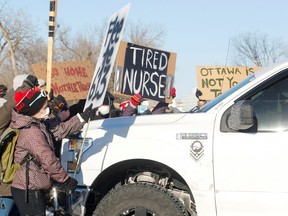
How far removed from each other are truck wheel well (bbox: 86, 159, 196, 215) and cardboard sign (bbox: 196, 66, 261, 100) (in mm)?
5790

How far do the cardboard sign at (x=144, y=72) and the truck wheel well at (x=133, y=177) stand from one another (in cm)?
347

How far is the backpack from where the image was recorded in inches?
183

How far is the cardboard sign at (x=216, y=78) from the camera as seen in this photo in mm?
10875

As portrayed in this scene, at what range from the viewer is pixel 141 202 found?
4.80 meters

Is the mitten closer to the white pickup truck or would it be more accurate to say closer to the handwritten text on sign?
the handwritten text on sign

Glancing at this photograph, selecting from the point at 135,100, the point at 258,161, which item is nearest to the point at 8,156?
the point at 258,161

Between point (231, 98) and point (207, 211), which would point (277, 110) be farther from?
point (207, 211)

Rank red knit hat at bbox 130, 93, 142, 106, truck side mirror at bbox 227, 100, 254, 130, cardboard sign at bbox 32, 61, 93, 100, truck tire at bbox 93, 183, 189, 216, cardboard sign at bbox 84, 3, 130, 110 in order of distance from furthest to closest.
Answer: cardboard sign at bbox 32, 61, 93, 100 < red knit hat at bbox 130, 93, 142, 106 < cardboard sign at bbox 84, 3, 130, 110 < truck tire at bbox 93, 183, 189, 216 < truck side mirror at bbox 227, 100, 254, 130

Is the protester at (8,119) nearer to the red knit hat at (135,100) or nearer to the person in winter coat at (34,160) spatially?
the person in winter coat at (34,160)

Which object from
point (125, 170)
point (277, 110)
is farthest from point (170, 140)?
point (277, 110)

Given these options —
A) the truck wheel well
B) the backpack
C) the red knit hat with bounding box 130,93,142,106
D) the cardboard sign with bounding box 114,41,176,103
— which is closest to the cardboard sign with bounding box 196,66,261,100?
the cardboard sign with bounding box 114,41,176,103

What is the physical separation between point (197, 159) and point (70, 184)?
109cm

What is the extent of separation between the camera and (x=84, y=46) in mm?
47094

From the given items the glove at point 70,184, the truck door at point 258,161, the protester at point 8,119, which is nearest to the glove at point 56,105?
the protester at point 8,119
